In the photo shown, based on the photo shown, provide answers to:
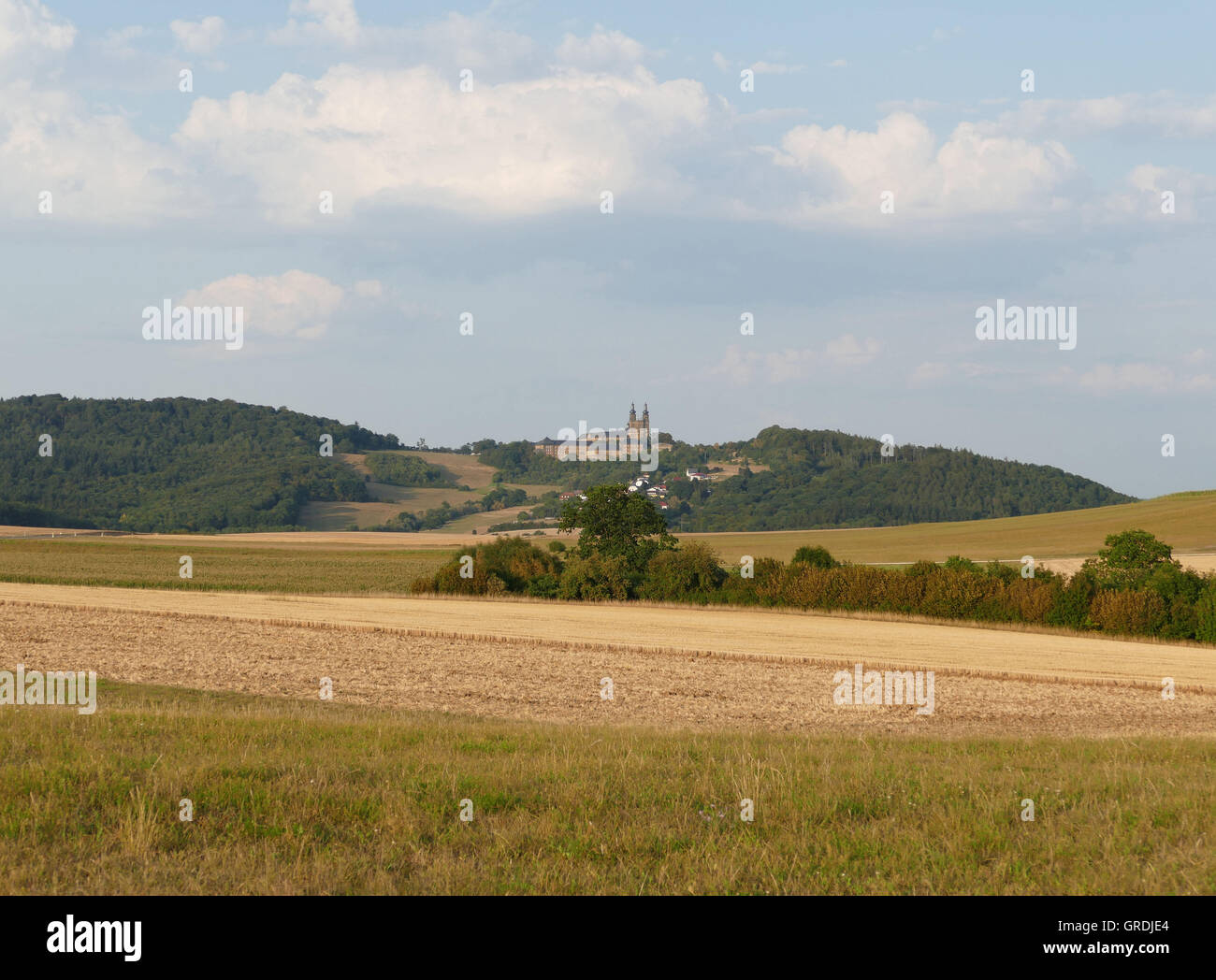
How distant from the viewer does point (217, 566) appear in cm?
8462

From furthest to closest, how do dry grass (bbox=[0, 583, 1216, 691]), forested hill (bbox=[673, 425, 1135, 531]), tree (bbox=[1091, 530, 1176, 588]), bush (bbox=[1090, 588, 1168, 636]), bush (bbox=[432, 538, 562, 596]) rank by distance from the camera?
1. forested hill (bbox=[673, 425, 1135, 531])
2. bush (bbox=[432, 538, 562, 596])
3. tree (bbox=[1091, 530, 1176, 588])
4. bush (bbox=[1090, 588, 1168, 636])
5. dry grass (bbox=[0, 583, 1216, 691])

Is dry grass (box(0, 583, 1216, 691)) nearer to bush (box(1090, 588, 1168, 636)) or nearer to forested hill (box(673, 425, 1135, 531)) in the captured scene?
bush (box(1090, 588, 1168, 636))

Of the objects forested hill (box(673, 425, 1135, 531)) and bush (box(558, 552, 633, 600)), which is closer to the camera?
bush (box(558, 552, 633, 600))

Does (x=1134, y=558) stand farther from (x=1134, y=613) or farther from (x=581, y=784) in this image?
(x=581, y=784)

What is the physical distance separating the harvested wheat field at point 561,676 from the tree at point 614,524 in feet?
66.2

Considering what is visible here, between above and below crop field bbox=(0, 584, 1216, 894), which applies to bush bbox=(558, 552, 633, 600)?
below

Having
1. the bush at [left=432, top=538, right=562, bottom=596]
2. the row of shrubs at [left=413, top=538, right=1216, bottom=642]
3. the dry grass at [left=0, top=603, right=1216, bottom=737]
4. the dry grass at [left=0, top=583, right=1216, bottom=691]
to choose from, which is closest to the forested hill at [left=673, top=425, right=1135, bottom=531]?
the bush at [left=432, top=538, right=562, bottom=596]

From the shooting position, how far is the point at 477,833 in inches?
346

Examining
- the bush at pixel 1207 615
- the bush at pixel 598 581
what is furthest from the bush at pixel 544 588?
the bush at pixel 1207 615

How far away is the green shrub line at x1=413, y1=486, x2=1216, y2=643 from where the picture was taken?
4784 cm

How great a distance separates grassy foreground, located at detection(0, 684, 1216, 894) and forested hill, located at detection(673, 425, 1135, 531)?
482ft

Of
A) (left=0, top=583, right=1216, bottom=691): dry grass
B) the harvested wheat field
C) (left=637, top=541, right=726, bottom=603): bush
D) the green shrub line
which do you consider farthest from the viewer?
(left=637, top=541, right=726, bottom=603): bush
